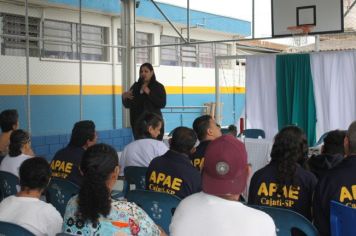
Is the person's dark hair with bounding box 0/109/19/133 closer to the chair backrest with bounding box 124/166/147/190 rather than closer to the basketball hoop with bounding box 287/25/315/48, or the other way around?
the chair backrest with bounding box 124/166/147/190

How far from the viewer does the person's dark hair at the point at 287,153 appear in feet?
8.87

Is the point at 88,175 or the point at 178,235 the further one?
the point at 88,175

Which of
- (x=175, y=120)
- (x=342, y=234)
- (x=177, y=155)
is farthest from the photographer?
(x=175, y=120)

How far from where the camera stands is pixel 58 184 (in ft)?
10.8

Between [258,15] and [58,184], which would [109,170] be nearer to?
[58,184]

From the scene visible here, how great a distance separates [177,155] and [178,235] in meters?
1.46

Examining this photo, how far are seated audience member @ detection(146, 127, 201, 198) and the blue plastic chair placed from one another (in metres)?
0.47

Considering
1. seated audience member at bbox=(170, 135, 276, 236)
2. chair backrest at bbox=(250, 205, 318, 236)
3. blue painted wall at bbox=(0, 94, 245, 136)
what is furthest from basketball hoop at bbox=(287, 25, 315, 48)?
seated audience member at bbox=(170, 135, 276, 236)

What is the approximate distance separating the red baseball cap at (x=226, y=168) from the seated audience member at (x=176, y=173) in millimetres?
1423

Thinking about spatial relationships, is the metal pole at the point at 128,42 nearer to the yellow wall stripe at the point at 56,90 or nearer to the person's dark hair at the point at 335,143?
the yellow wall stripe at the point at 56,90

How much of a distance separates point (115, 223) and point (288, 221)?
2.79 ft

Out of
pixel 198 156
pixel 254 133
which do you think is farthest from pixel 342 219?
pixel 254 133

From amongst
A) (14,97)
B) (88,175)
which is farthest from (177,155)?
(14,97)

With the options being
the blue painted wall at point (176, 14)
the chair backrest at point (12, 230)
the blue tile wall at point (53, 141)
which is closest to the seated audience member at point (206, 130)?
the chair backrest at point (12, 230)
